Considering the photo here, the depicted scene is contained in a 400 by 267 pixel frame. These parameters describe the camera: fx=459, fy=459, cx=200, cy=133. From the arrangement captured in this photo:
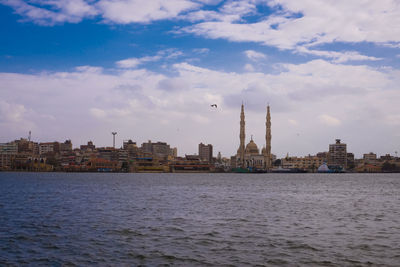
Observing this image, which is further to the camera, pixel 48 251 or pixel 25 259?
pixel 48 251

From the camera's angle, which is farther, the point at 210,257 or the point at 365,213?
the point at 365,213

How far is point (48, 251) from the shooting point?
69.5ft

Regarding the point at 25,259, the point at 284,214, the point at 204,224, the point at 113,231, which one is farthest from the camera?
the point at 284,214

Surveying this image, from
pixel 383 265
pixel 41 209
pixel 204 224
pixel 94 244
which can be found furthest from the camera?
pixel 41 209

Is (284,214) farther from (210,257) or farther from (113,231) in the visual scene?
(210,257)

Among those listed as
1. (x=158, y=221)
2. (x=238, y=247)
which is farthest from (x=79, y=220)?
(x=238, y=247)

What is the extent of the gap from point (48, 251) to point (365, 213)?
26.1 meters

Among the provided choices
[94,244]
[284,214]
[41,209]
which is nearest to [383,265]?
[94,244]

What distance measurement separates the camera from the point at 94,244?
22.7 m

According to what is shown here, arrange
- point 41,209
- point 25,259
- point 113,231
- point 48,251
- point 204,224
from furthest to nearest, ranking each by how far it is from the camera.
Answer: point 41,209 < point 204,224 < point 113,231 < point 48,251 < point 25,259

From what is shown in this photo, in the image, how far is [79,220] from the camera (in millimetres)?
31938

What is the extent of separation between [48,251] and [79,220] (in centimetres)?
1086

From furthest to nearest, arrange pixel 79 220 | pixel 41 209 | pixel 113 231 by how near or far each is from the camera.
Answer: pixel 41 209 → pixel 79 220 → pixel 113 231

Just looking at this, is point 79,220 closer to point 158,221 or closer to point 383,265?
point 158,221
